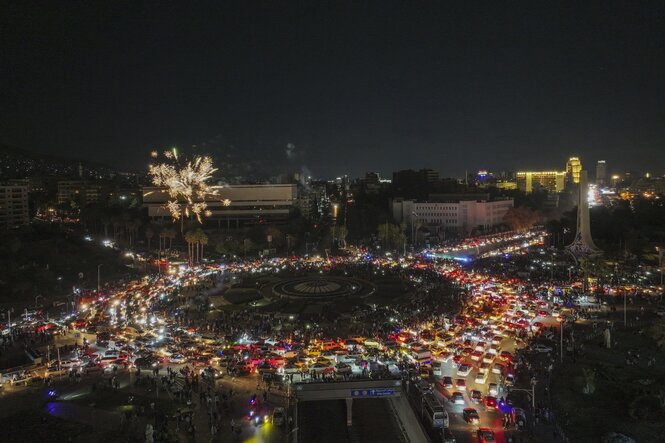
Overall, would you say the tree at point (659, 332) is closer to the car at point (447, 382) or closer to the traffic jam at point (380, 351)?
the traffic jam at point (380, 351)

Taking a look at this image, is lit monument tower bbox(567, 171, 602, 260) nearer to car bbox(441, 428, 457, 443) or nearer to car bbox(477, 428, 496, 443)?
car bbox(477, 428, 496, 443)

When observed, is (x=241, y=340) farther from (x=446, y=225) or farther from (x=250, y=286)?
(x=446, y=225)

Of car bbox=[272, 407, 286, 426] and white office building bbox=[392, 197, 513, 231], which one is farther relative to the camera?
white office building bbox=[392, 197, 513, 231]

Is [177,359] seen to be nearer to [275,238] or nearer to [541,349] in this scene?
[541,349]

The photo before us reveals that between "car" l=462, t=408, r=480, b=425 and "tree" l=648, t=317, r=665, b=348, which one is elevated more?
"tree" l=648, t=317, r=665, b=348

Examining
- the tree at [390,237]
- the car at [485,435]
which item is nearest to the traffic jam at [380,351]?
the car at [485,435]

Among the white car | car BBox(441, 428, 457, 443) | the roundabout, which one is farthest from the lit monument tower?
car BBox(441, 428, 457, 443)

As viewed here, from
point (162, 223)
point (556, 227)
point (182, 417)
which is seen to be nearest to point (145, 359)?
point (182, 417)
